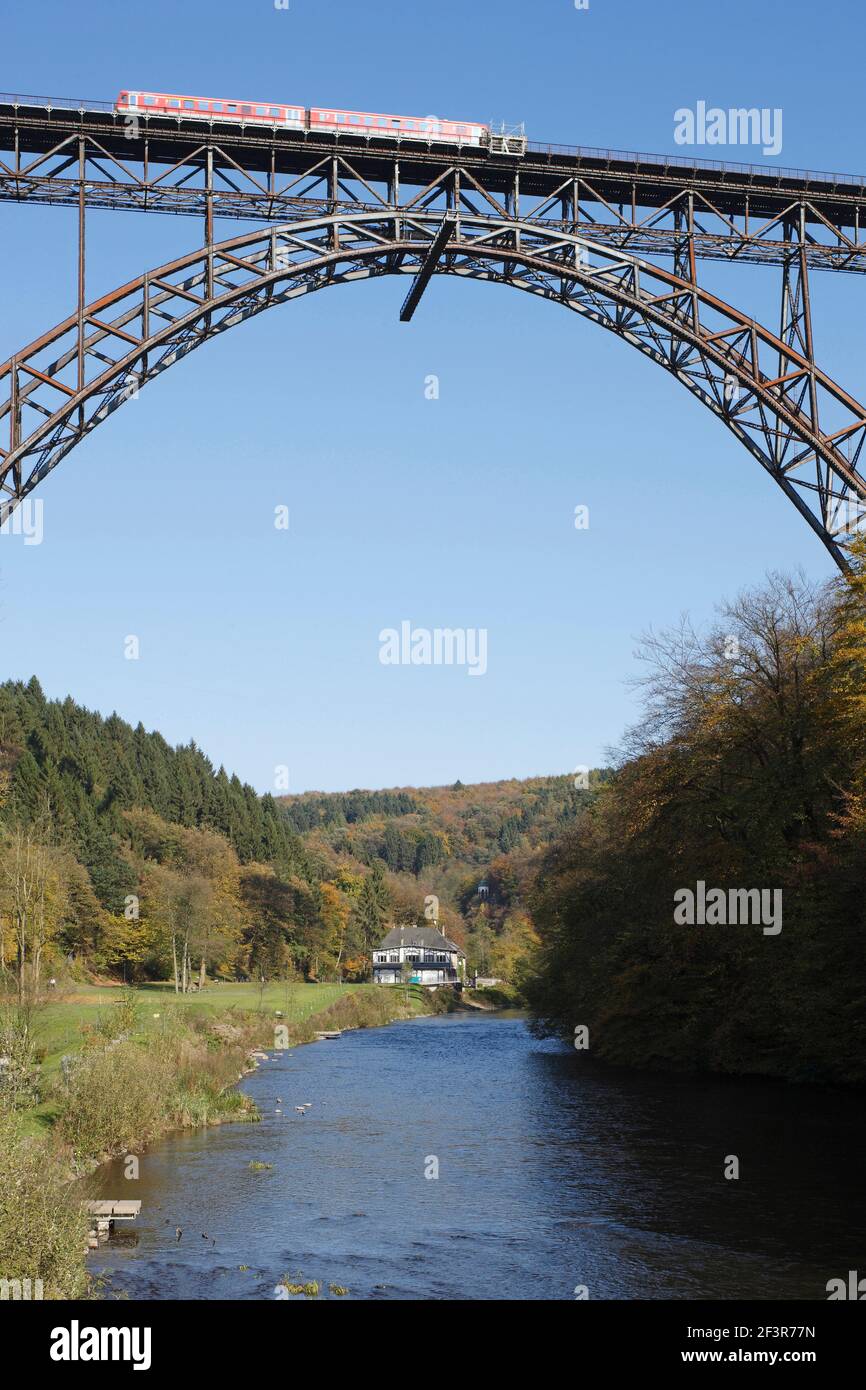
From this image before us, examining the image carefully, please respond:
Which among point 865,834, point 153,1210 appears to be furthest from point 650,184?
point 153,1210

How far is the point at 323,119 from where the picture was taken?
23953 millimetres

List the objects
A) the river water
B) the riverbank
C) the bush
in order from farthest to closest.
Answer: the river water < the riverbank < the bush

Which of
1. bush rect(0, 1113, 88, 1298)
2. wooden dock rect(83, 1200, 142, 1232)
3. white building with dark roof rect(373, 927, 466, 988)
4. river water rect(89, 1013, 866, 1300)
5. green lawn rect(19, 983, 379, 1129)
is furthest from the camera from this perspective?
white building with dark roof rect(373, 927, 466, 988)

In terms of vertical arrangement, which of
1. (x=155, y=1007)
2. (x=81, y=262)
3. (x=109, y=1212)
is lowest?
(x=155, y=1007)

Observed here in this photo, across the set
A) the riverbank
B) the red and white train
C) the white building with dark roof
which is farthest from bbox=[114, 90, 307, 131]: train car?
the white building with dark roof

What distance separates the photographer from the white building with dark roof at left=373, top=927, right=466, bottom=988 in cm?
13488

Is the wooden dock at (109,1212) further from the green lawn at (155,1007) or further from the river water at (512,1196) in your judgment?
the green lawn at (155,1007)

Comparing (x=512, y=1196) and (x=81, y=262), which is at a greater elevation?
(x=81, y=262)

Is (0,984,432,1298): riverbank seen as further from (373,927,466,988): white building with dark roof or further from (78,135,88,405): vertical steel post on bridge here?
(373,927,466,988): white building with dark roof

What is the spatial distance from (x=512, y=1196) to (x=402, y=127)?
20.1 metres

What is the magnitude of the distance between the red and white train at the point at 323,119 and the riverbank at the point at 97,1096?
17122mm

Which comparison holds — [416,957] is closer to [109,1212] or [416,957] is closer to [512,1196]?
[512,1196]

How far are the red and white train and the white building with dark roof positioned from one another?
113546 millimetres

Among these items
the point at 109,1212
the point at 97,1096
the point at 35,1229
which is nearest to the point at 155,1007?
the point at 97,1096
